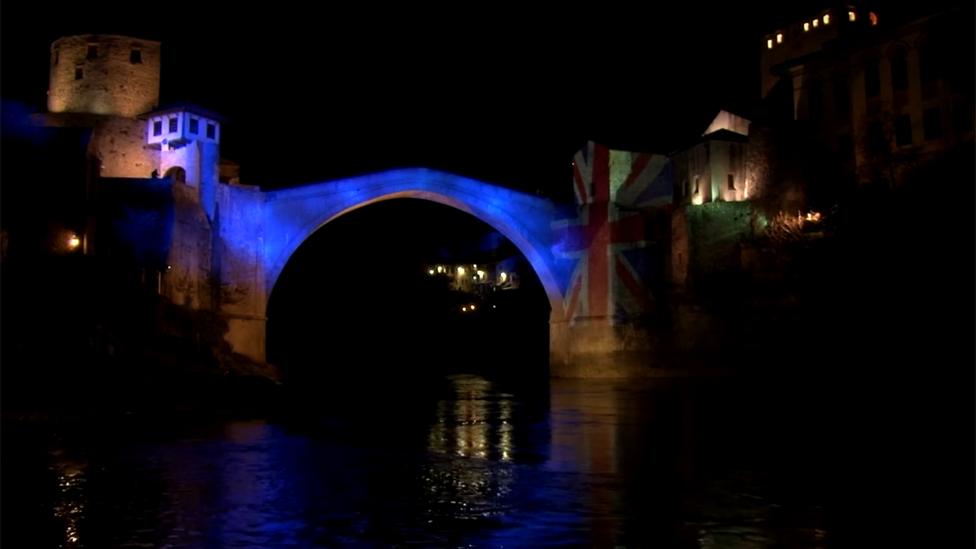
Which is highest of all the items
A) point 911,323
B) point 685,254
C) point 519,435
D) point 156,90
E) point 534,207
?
point 156,90

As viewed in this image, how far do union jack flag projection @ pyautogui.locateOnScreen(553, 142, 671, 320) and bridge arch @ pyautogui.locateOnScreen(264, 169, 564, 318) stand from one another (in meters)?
0.87

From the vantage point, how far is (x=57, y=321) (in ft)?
65.7

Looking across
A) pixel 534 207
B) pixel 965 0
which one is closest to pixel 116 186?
pixel 534 207

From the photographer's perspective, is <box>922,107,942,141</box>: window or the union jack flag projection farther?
the union jack flag projection

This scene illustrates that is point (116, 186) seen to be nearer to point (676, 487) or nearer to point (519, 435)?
point (519, 435)

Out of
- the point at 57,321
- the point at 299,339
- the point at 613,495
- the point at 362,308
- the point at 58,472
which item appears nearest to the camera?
the point at 613,495

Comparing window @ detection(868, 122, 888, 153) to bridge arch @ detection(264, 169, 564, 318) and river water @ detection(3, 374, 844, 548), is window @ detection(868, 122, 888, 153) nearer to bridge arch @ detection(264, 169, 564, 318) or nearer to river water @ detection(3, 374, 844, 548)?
bridge arch @ detection(264, 169, 564, 318)

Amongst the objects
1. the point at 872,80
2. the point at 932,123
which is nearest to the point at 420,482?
the point at 932,123

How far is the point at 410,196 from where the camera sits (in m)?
37.8

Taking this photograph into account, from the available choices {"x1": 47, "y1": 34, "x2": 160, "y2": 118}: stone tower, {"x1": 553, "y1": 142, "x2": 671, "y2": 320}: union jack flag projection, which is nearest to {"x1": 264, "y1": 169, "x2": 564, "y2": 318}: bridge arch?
{"x1": 553, "y1": 142, "x2": 671, "y2": 320}: union jack flag projection

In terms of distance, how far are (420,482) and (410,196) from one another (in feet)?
95.6

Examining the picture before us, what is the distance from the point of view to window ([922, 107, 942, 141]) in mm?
30984

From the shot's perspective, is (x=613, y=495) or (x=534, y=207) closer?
(x=613, y=495)

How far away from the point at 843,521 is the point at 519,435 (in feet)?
24.8
